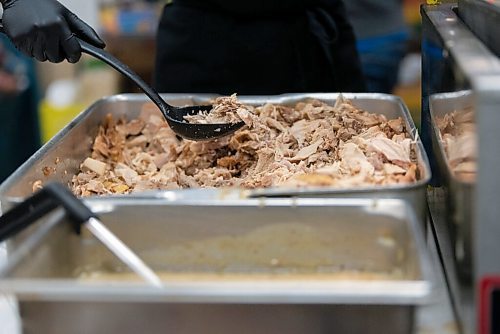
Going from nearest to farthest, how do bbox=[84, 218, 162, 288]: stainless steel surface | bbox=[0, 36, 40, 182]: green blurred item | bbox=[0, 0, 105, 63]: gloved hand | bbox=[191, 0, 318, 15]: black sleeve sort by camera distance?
1. bbox=[84, 218, 162, 288]: stainless steel surface
2. bbox=[0, 0, 105, 63]: gloved hand
3. bbox=[191, 0, 318, 15]: black sleeve
4. bbox=[0, 36, 40, 182]: green blurred item

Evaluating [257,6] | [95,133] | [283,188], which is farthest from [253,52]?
[283,188]

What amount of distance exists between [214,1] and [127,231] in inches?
37.9

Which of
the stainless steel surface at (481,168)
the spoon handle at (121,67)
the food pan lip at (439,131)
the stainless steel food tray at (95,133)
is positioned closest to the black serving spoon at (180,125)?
the spoon handle at (121,67)

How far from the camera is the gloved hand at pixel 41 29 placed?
3.90ft

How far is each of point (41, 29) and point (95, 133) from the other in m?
0.24

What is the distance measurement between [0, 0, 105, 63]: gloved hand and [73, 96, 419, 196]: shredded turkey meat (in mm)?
186

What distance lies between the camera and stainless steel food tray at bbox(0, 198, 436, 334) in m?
0.72

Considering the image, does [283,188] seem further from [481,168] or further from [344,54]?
[344,54]

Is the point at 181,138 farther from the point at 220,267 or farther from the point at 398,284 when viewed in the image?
the point at 398,284

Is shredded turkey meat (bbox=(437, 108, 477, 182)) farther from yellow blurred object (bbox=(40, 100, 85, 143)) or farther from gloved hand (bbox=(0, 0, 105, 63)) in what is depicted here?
yellow blurred object (bbox=(40, 100, 85, 143))

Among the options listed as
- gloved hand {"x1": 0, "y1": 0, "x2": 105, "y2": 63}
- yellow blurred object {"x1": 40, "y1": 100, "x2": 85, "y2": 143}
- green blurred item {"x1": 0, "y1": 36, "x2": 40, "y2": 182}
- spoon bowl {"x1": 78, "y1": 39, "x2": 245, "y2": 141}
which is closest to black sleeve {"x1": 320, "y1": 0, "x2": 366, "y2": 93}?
spoon bowl {"x1": 78, "y1": 39, "x2": 245, "y2": 141}

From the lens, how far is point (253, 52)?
1.77 meters

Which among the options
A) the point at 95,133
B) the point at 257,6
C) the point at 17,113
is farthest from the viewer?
the point at 17,113

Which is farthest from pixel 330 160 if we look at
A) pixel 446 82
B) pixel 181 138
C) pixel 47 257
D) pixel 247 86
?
pixel 247 86
